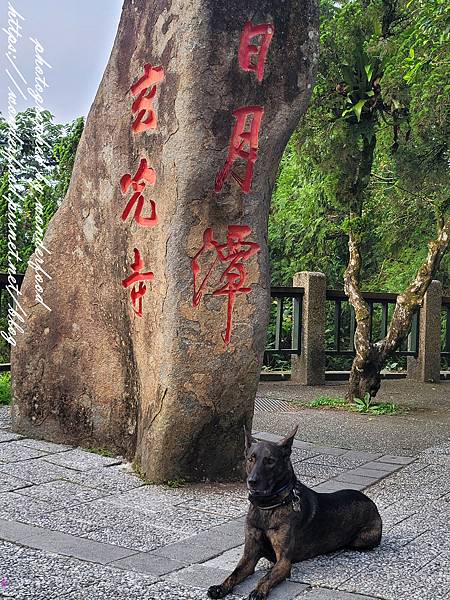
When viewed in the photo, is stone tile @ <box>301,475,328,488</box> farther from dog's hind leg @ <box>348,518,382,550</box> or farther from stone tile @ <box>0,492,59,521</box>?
stone tile @ <box>0,492,59,521</box>

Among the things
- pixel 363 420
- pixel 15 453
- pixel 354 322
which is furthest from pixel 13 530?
pixel 354 322

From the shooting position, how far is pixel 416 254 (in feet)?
49.1

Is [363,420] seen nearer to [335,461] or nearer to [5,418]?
[335,461]

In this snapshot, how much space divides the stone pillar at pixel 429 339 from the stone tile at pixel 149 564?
28.9 ft

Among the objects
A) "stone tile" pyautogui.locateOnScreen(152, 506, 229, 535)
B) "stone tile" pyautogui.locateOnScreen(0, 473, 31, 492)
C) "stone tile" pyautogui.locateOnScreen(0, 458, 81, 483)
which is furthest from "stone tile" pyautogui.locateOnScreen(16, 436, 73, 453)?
"stone tile" pyautogui.locateOnScreen(152, 506, 229, 535)

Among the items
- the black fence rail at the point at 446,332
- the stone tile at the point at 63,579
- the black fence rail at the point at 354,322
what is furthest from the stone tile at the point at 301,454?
the black fence rail at the point at 446,332

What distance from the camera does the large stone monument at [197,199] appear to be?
546 centimetres

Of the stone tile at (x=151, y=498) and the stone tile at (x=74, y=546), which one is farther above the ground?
the stone tile at (x=151, y=498)

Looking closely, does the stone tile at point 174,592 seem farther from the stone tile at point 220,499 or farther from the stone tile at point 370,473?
the stone tile at point 370,473

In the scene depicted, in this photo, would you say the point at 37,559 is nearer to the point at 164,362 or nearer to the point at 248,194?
the point at 164,362

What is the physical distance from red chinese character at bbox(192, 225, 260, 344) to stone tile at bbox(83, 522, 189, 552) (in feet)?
4.83

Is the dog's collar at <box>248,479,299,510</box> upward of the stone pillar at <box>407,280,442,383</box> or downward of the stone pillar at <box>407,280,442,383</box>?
downward

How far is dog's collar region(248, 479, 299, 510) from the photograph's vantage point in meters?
3.89

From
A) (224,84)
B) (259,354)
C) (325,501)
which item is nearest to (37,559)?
(325,501)
